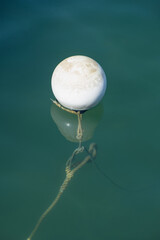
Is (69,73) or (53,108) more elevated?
(69,73)

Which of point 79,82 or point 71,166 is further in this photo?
point 71,166

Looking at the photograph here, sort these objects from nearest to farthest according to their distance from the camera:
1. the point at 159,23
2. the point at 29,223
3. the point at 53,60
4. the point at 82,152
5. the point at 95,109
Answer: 1. the point at 29,223
2. the point at 82,152
3. the point at 95,109
4. the point at 53,60
5. the point at 159,23

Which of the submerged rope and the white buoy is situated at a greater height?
the white buoy

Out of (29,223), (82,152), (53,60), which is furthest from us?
(53,60)

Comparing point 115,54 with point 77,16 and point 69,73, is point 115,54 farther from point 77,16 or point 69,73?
point 69,73

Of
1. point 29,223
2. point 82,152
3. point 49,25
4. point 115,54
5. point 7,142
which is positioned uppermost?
point 49,25

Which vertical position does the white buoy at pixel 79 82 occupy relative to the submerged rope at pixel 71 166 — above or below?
above

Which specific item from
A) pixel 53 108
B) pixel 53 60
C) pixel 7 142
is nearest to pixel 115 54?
pixel 53 60

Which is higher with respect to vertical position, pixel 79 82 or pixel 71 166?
pixel 79 82
